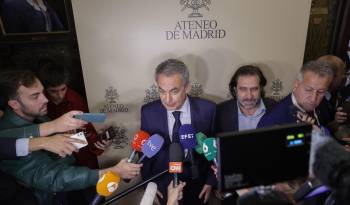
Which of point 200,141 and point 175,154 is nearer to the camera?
point 175,154

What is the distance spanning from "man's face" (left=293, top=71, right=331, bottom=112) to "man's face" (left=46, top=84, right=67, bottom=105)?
165 cm

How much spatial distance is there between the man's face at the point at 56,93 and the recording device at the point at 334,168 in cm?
180

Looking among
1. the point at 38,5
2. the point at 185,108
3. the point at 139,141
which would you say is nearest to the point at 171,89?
the point at 185,108

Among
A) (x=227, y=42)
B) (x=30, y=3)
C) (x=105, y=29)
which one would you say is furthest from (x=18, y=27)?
(x=227, y=42)

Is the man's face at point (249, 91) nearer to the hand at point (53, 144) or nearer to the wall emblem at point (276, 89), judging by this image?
the wall emblem at point (276, 89)

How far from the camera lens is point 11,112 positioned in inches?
59.1

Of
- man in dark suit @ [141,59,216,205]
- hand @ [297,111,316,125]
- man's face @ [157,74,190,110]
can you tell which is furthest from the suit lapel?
hand @ [297,111,316,125]

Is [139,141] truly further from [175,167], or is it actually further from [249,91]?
[249,91]

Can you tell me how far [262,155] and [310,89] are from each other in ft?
3.10

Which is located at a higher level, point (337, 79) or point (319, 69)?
point (319, 69)

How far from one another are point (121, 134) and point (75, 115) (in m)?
1.09

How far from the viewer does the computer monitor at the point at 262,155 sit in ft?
2.98

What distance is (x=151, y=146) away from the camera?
153cm

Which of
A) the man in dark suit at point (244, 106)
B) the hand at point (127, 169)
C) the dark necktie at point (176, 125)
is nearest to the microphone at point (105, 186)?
the hand at point (127, 169)
